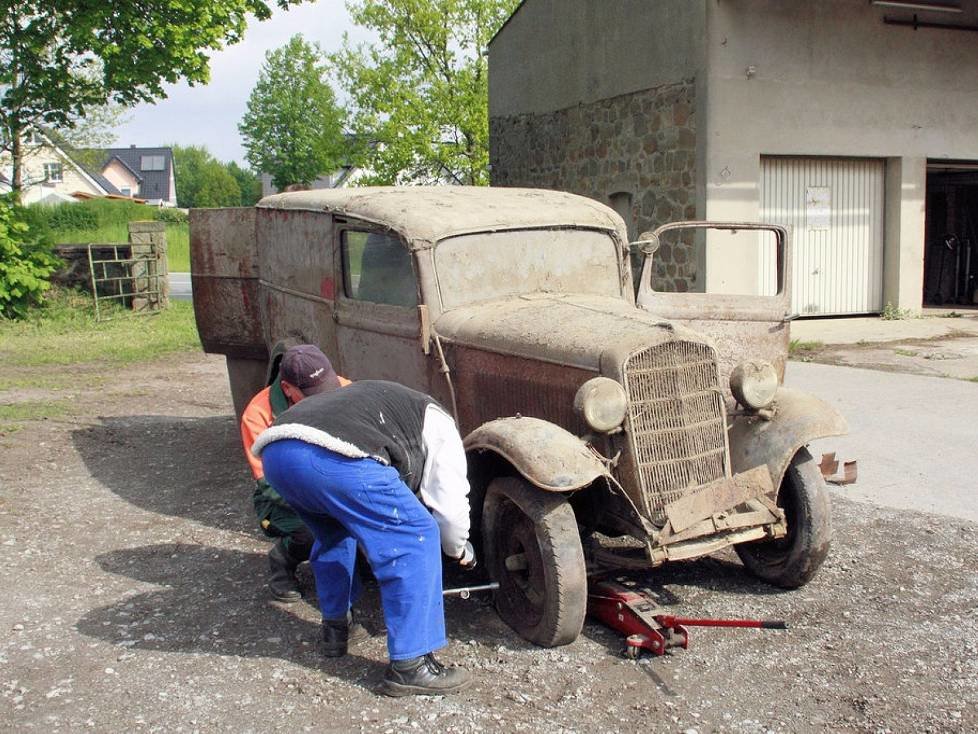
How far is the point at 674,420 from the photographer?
468cm

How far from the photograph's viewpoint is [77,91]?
17.6 metres

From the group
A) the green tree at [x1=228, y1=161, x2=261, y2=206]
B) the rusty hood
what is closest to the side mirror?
the rusty hood

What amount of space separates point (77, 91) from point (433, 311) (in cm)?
A: 1448

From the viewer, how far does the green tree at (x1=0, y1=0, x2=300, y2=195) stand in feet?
50.1

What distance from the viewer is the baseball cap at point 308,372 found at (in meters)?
4.59

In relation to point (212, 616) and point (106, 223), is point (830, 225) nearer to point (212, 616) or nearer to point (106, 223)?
point (212, 616)

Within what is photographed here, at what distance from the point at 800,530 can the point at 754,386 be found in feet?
2.38

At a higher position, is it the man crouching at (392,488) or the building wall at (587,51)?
the building wall at (587,51)

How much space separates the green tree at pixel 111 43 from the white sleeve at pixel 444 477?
42.0 feet

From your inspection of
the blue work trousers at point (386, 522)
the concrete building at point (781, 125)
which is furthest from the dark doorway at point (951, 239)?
the blue work trousers at point (386, 522)

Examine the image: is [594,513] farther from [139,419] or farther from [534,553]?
[139,419]

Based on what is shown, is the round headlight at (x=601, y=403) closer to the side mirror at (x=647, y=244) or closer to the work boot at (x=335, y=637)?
the work boot at (x=335, y=637)

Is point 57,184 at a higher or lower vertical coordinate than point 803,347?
higher

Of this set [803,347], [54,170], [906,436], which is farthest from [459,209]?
[54,170]
